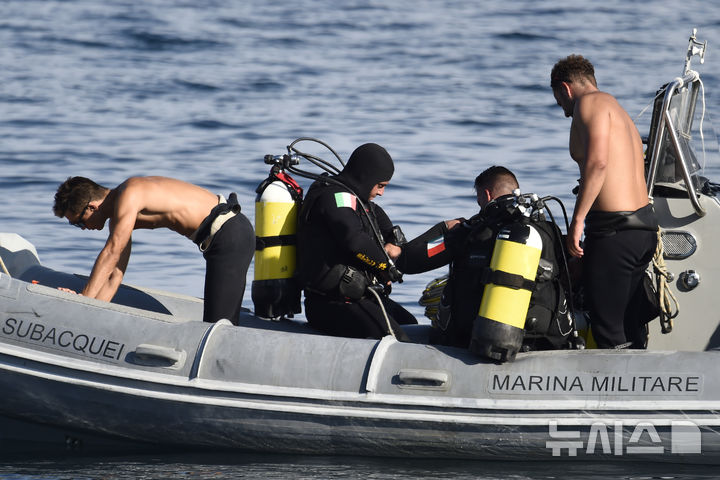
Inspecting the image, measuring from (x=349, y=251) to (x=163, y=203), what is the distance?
0.97 metres

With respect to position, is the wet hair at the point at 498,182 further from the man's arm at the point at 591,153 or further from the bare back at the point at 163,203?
the bare back at the point at 163,203

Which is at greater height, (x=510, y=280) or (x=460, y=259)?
(x=460, y=259)

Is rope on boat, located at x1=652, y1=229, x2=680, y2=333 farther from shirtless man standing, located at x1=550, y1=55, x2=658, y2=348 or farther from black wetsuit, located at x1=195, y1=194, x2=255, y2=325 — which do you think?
black wetsuit, located at x1=195, y1=194, x2=255, y2=325

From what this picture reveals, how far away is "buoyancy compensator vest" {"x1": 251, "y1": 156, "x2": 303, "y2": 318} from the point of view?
18.8ft

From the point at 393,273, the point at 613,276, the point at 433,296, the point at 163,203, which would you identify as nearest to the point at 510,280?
the point at 613,276

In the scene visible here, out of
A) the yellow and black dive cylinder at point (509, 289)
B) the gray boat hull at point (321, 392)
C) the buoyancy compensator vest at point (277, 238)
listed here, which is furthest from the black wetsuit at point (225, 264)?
the yellow and black dive cylinder at point (509, 289)

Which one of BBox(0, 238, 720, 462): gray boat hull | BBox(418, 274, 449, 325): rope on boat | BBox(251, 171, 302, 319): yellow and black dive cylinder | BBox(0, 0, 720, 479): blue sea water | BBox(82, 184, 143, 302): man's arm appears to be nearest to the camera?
A: BBox(0, 238, 720, 462): gray boat hull

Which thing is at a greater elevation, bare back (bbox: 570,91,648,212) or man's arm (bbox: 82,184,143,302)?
bare back (bbox: 570,91,648,212)

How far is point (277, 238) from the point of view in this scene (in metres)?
5.74

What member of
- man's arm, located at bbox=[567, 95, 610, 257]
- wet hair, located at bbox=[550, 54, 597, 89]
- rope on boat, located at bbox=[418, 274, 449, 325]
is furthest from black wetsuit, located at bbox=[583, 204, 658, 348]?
rope on boat, located at bbox=[418, 274, 449, 325]

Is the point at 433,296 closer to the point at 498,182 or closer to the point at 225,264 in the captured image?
the point at 498,182

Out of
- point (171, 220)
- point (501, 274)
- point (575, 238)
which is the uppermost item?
point (171, 220)

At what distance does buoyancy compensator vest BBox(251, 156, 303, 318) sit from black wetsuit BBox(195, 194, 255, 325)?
115 mm

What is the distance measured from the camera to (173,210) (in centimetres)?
568
